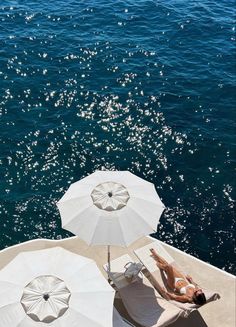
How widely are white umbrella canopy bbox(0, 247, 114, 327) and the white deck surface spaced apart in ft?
14.0

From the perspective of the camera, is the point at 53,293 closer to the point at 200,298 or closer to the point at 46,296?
the point at 46,296

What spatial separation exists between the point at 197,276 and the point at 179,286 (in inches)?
90.1

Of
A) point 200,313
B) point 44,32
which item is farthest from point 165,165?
point 44,32

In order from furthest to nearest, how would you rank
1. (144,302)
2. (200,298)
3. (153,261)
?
(153,261), (144,302), (200,298)

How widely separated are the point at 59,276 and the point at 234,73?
2612 centimetres

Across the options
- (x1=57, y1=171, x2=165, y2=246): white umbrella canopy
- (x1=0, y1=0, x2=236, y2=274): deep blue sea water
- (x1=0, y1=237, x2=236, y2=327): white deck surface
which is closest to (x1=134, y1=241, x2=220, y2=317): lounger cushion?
(x1=0, y1=237, x2=236, y2=327): white deck surface

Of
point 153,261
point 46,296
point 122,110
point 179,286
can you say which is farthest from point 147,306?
point 122,110

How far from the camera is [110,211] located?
14.9 m

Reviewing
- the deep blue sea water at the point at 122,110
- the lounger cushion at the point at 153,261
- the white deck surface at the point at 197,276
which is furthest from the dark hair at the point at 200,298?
the deep blue sea water at the point at 122,110

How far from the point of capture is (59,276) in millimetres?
12195

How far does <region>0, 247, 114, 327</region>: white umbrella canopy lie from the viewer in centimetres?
1117

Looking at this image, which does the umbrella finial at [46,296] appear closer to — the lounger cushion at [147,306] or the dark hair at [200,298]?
the lounger cushion at [147,306]

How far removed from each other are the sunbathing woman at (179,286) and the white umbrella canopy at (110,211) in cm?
239

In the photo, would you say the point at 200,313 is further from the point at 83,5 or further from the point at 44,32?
the point at 83,5
